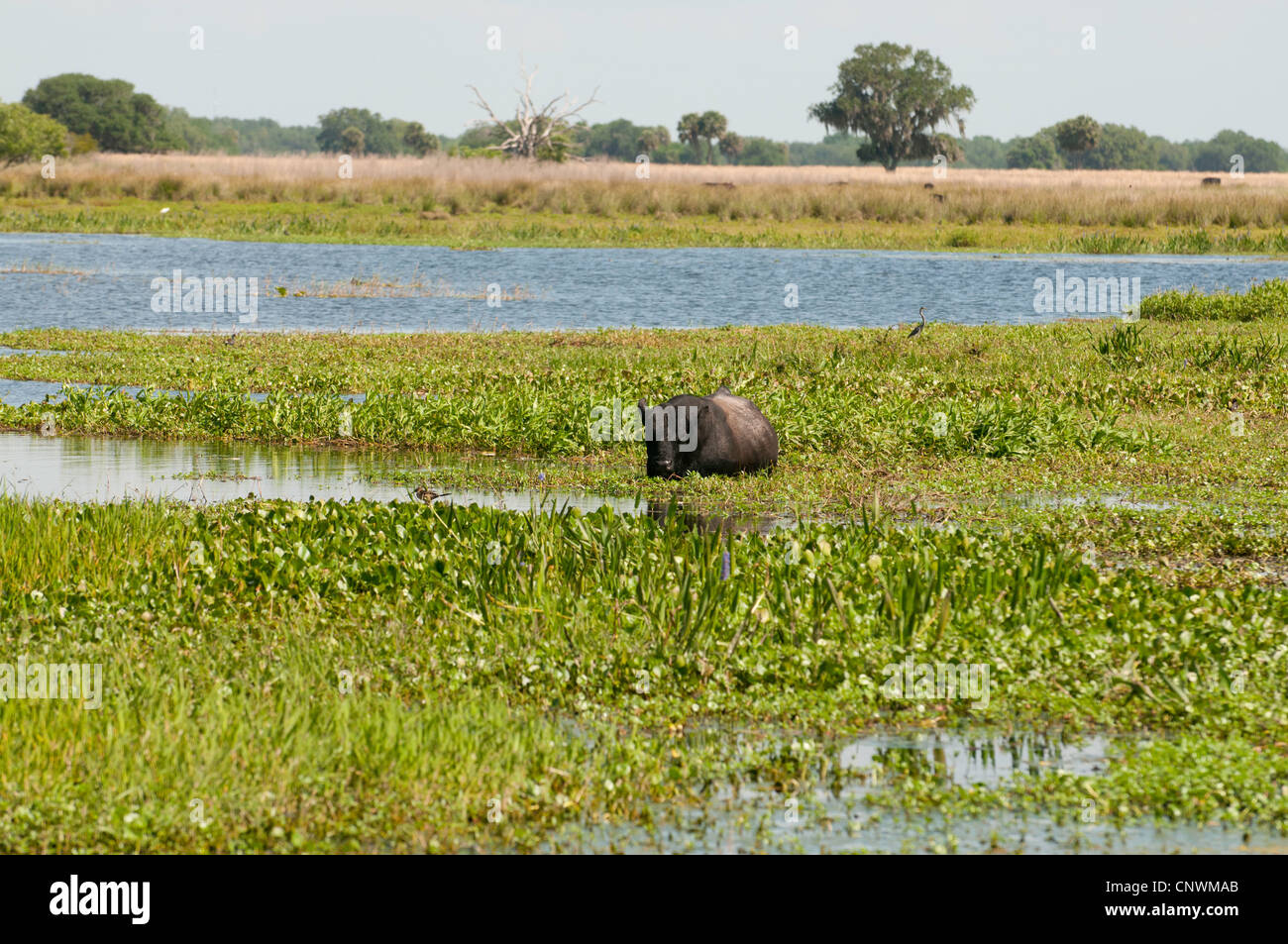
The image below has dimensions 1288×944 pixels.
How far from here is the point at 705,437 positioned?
14.8 m

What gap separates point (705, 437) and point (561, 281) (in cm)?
2790

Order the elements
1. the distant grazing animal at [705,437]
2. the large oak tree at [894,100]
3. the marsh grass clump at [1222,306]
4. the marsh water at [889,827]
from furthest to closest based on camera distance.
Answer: the large oak tree at [894,100]
the marsh grass clump at [1222,306]
the distant grazing animal at [705,437]
the marsh water at [889,827]

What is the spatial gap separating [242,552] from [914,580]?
15.2 feet

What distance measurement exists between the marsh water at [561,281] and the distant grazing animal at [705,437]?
15.8 m

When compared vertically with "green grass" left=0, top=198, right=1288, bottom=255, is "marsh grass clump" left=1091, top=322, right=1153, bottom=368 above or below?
below

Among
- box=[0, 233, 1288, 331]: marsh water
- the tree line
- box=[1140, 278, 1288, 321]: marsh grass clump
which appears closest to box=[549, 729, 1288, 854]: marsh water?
box=[0, 233, 1288, 331]: marsh water

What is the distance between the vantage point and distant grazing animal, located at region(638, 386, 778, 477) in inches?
575

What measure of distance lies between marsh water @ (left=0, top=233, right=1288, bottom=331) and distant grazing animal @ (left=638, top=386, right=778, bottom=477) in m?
15.8

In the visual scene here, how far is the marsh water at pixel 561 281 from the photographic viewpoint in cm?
3275

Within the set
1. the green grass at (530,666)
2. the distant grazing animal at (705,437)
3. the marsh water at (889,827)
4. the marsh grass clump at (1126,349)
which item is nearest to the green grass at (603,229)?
the marsh grass clump at (1126,349)

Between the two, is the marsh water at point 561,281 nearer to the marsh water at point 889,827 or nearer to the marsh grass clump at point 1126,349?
the marsh grass clump at point 1126,349

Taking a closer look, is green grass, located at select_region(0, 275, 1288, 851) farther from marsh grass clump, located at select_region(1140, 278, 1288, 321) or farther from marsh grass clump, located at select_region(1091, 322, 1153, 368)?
marsh grass clump, located at select_region(1140, 278, 1288, 321)

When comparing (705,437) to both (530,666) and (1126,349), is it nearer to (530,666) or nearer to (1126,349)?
(530,666)
